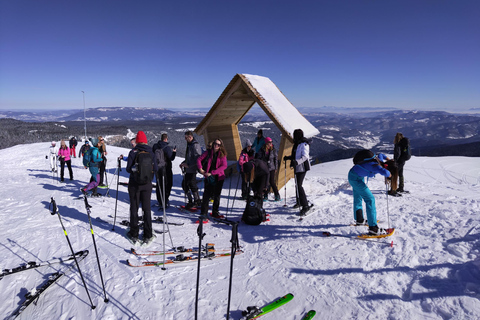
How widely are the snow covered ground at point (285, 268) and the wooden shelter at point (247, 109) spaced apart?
→ 2.83 meters

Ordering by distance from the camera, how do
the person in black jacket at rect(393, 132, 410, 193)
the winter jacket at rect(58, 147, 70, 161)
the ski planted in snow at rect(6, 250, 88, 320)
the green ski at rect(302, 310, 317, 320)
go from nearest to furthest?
the green ski at rect(302, 310, 317, 320) < the ski planted in snow at rect(6, 250, 88, 320) < the person in black jacket at rect(393, 132, 410, 193) < the winter jacket at rect(58, 147, 70, 161)

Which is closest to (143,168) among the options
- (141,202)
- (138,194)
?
(138,194)

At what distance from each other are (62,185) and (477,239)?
13.2 meters

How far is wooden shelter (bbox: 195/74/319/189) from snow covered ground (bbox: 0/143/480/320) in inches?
111

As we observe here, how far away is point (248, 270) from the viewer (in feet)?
13.9

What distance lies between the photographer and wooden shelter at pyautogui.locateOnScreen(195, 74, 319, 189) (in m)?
8.92

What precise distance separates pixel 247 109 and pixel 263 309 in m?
10.5

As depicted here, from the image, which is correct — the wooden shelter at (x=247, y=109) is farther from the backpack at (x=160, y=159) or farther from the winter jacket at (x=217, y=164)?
the backpack at (x=160, y=159)

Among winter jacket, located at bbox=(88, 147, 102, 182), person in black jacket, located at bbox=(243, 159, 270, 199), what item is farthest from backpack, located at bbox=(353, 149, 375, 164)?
winter jacket, located at bbox=(88, 147, 102, 182)

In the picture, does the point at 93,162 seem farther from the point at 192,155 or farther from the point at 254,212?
the point at 254,212

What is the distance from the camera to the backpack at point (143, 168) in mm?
4891

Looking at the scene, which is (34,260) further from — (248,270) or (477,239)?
(477,239)

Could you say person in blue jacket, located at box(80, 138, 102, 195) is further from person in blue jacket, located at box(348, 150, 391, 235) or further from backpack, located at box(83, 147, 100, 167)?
person in blue jacket, located at box(348, 150, 391, 235)

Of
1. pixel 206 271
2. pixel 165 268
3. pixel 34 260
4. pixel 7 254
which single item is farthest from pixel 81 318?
pixel 7 254
